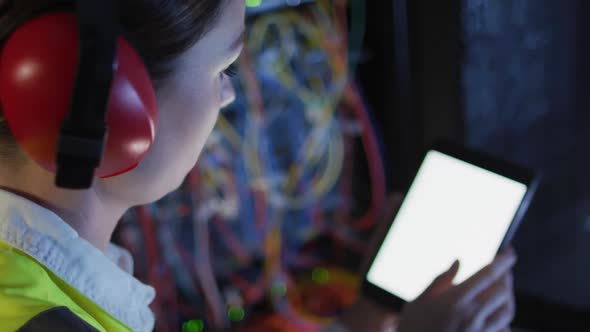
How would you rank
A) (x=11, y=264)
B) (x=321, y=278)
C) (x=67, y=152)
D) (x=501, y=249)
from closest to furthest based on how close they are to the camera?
(x=67, y=152)
(x=11, y=264)
(x=501, y=249)
(x=321, y=278)

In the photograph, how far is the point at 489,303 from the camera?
0.68 metres

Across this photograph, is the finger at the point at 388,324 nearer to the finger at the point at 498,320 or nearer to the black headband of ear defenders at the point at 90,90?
the finger at the point at 498,320

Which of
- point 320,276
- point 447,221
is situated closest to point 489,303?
point 447,221

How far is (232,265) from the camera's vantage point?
5.09ft

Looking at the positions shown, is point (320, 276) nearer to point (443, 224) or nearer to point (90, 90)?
point (443, 224)

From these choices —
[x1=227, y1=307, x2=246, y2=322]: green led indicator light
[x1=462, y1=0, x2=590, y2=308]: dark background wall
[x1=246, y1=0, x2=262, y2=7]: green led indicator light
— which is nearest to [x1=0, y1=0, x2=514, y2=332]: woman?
[x1=462, y1=0, x2=590, y2=308]: dark background wall

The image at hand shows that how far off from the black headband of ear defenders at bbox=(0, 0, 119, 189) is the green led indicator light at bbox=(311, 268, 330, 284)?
126 cm

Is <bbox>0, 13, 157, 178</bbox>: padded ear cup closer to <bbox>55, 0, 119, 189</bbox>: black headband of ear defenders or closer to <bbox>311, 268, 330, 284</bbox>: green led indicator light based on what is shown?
<bbox>55, 0, 119, 189</bbox>: black headband of ear defenders

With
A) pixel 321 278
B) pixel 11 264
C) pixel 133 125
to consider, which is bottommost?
pixel 321 278

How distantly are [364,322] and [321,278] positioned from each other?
2.52ft

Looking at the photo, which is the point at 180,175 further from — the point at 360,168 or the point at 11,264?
the point at 360,168

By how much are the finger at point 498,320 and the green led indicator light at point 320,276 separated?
38.8 inches

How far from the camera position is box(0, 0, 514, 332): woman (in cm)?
54

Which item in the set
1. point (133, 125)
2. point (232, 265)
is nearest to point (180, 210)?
point (232, 265)
